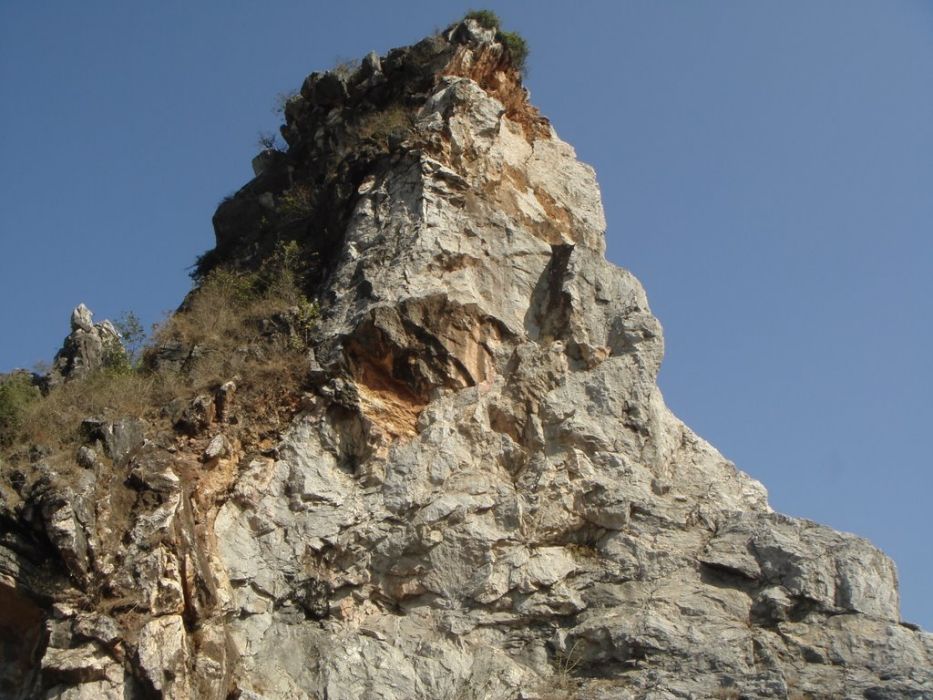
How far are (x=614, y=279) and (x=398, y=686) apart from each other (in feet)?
21.5

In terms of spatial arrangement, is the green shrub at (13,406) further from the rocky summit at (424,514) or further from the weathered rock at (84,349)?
the weathered rock at (84,349)

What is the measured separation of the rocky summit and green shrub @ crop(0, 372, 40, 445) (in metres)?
0.65

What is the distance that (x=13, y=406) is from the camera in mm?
14375

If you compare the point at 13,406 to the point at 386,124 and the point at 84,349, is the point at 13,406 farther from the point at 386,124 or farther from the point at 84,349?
the point at 386,124

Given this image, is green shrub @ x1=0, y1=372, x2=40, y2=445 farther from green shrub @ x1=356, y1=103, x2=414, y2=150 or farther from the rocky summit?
green shrub @ x1=356, y1=103, x2=414, y2=150

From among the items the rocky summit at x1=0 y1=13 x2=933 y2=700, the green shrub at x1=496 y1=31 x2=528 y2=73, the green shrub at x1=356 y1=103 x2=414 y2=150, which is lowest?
the rocky summit at x1=0 y1=13 x2=933 y2=700

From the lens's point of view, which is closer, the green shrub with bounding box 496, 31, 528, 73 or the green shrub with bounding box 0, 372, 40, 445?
the green shrub with bounding box 0, 372, 40, 445

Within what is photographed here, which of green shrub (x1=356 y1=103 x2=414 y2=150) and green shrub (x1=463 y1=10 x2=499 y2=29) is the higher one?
green shrub (x1=463 y1=10 x2=499 y2=29)

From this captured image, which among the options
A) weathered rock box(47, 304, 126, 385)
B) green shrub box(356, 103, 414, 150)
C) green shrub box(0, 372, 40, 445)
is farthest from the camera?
green shrub box(356, 103, 414, 150)

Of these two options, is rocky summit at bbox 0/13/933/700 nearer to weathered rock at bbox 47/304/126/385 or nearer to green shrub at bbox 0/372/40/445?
weathered rock at bbox 47/304/126/385

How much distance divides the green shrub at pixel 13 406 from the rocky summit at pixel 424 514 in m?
0.65

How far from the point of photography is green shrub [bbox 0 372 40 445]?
14.0 metres

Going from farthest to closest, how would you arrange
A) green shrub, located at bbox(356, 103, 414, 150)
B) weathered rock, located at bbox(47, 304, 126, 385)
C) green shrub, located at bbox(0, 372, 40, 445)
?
green shrub, located at bbox(356, 103, 414, 150) → weathered rock, located at bbox(47, 304, 126, 385) → green shrub, located at bbox(0, 372, 40, 445)

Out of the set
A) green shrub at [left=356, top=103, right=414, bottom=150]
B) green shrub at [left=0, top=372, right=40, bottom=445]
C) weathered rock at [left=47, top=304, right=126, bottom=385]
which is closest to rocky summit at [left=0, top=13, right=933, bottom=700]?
weathered rock at [left=47, top=304, right=126, bottom=385]
